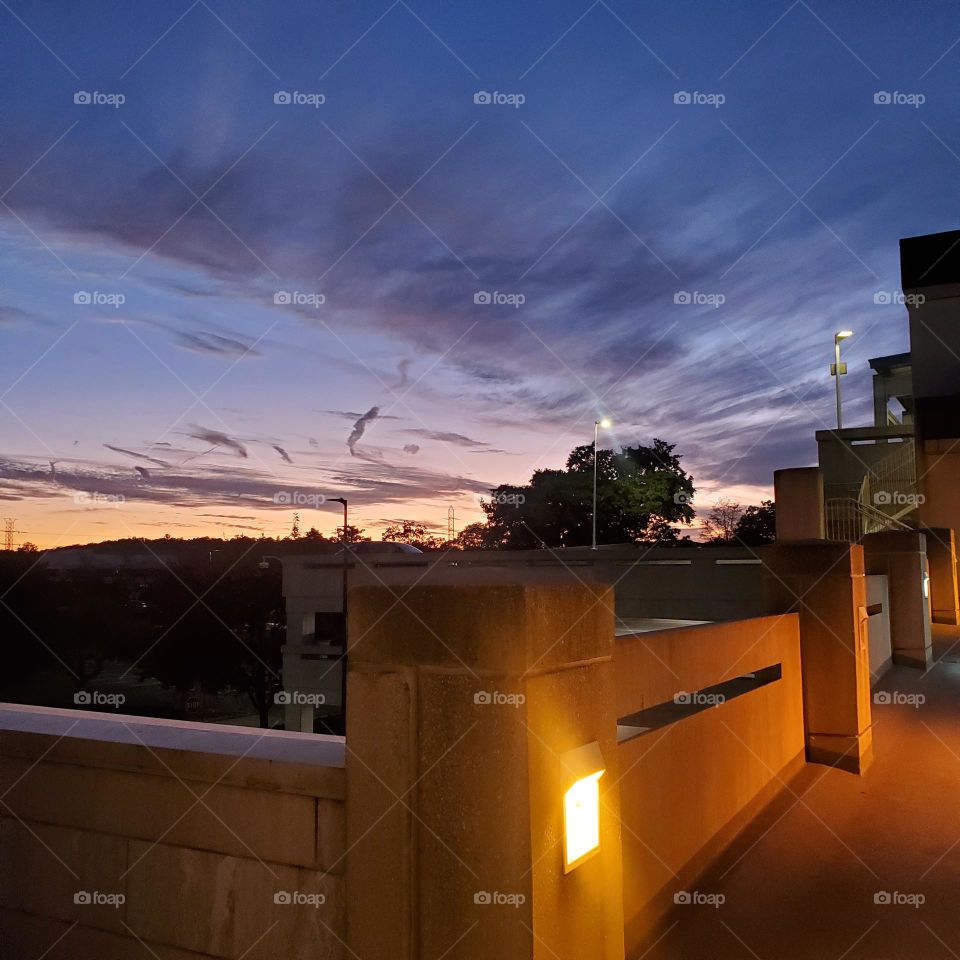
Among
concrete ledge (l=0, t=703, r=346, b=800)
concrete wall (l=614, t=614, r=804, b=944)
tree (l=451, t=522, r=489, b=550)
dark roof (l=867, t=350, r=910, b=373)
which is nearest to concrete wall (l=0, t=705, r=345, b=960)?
concrete ledge (l=0, t=703, r=346, b=800)

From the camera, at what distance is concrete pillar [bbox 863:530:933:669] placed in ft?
52.0

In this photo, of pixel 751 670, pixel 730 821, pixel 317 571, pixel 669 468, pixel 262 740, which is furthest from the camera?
pixel 669 468

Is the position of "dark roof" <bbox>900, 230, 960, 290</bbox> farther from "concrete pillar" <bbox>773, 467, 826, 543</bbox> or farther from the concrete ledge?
the concrete ledge

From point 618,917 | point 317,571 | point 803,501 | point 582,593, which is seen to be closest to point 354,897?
point 618,917

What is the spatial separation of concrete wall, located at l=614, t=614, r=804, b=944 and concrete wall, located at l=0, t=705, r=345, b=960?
1.68 meters

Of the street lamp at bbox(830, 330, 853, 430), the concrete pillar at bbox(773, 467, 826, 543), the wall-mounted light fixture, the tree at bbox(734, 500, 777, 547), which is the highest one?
the street lamp at bbox(830, 330, 853, 430)

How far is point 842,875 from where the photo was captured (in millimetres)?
5695

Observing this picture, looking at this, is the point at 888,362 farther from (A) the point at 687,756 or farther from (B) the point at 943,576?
(A) the point at 687,756

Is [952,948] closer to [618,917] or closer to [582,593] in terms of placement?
[618,917]

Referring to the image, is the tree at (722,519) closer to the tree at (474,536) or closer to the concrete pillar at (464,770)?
the tree at (474,536)

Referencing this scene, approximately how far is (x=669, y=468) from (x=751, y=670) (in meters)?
45.0

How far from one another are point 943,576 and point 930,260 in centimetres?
1132

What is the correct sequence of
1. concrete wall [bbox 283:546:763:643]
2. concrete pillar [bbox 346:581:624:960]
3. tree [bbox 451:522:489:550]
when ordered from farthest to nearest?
tree [bbox 451:522:489:550] < concrete wall [bbox 283:546:763:643] < concrete pillar [bbox 346:581:624:960]

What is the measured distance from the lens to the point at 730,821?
622 centimetres
